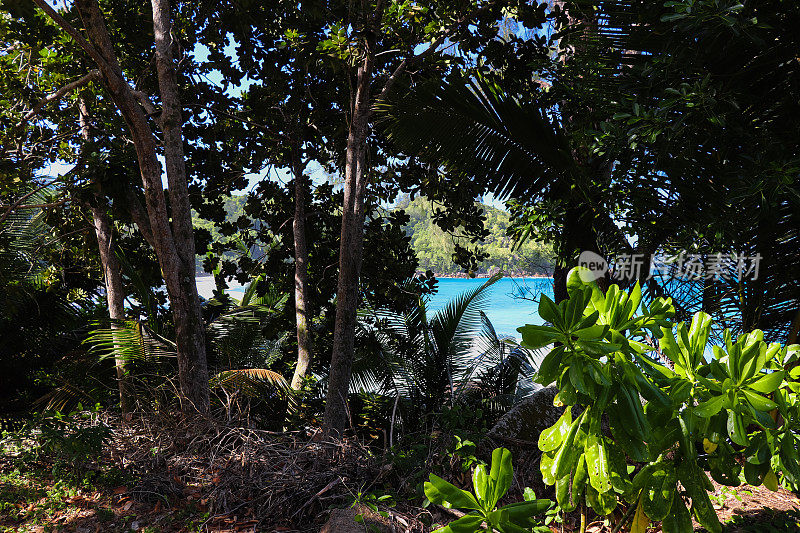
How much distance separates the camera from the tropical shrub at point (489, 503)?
3.82 feet

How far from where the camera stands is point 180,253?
13.5ft

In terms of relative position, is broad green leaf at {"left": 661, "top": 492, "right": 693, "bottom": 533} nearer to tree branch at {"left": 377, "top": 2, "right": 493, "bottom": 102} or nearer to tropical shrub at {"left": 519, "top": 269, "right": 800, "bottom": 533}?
tropical shrub at {"left": 519, "top": 269, "right": 800, "bottom": 533}

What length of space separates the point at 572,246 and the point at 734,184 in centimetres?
121

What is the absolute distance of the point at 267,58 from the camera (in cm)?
557

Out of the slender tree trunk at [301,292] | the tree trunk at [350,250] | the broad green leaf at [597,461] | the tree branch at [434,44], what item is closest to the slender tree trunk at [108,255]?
the slender tree trunk at [301,292]

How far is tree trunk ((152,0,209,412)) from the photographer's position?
4078 mm

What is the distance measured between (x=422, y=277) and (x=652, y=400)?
485 cm

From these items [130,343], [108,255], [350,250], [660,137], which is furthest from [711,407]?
[108,255]

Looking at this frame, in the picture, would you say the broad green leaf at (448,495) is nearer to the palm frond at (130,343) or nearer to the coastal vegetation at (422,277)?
the coastal vegetation at (422,277)

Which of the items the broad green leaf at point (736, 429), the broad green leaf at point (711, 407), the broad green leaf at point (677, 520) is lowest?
the broad green leaf at point (677, 520)

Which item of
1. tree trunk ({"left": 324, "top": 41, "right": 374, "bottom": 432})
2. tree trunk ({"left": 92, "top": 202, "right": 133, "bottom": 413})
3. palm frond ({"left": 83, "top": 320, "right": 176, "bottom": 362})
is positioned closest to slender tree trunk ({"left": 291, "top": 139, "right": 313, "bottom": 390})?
palm frond ({"left": 83, "top": 320, "right": 176, "bottom": 362})

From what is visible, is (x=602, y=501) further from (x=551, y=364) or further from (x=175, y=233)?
(x=175, y=233)

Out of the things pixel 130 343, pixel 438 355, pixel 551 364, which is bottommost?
pixel 438 355

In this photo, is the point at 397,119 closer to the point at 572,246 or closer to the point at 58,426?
the point at 572,246
